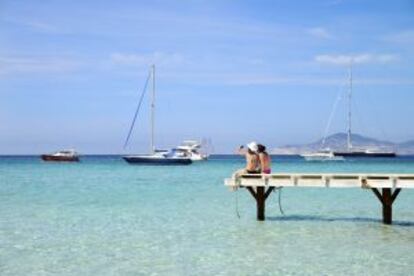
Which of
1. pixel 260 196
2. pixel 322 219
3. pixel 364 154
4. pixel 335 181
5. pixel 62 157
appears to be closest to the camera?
pixel 335 181

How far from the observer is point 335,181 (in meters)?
21.5

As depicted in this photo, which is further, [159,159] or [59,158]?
[59,158]

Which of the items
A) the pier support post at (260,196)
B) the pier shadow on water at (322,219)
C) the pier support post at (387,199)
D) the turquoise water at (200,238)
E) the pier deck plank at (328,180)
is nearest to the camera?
the turquoise water at (200,238)

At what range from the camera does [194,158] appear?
406 ft

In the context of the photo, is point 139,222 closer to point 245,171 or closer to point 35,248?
point 245,171

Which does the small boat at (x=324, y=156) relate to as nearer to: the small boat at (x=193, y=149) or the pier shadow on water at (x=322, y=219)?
the small boat at (x=193, y=149)

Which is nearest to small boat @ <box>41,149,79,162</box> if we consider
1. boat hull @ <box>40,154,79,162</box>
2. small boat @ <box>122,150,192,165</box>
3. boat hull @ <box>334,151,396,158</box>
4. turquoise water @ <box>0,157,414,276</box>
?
boat hull @ <box>40,154,79,162</box>

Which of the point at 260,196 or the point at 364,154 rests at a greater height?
the point at 260,196

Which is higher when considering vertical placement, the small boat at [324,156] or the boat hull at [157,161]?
the boat hull at [157,161]

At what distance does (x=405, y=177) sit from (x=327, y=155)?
128 metres

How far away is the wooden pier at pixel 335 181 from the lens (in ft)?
69.3

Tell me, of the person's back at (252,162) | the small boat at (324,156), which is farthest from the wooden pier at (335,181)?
the small boat at (324,156)

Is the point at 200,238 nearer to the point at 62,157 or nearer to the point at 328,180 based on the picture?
the point at 328,180

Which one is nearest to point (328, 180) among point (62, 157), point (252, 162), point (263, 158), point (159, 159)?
point (263, 158)
